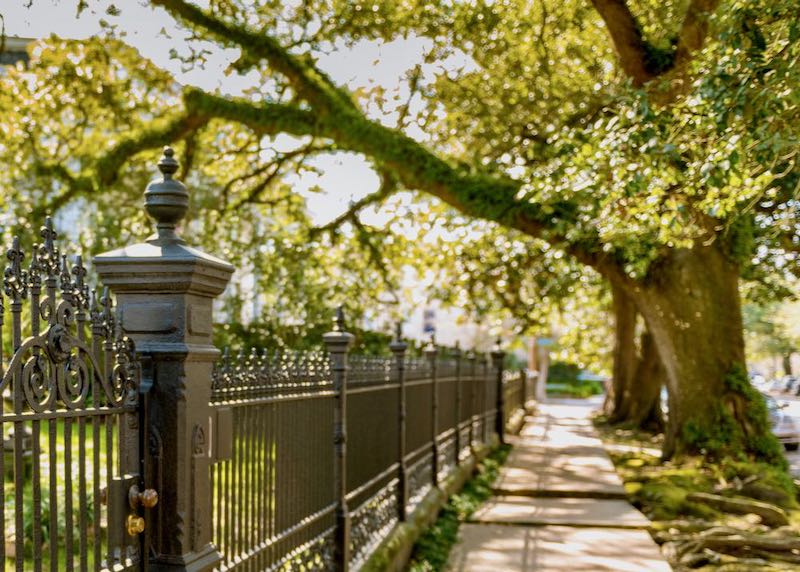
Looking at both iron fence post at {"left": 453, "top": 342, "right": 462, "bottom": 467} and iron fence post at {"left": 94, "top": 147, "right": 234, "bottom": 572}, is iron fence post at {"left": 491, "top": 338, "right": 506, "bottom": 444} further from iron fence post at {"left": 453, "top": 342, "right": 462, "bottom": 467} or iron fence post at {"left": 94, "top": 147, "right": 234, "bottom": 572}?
iron fence post at {"left": 94, "top": 147, "right": 234, "bottom": 572}

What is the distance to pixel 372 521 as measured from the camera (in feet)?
28.6

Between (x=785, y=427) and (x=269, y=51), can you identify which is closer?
(x=269, y=51)

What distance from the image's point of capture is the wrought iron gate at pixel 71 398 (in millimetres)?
3289

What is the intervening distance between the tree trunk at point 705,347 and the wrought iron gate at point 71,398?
13.2 m

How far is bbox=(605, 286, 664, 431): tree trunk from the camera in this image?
2691cm

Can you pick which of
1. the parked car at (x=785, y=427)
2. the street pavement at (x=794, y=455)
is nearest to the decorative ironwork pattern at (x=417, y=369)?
the street pavement at (x=794, y=455)

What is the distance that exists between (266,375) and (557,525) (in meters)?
6.90

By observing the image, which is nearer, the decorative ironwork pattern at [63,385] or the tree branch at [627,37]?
the decorative ironwork pattern at [63,385]

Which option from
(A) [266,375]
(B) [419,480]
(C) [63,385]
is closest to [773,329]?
(B) [419,480]

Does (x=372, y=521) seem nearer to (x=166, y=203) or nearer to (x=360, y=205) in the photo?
(x=166, y=203)

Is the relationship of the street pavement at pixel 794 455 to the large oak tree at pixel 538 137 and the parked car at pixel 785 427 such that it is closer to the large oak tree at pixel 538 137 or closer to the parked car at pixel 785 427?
the parked car at pixel 785 427

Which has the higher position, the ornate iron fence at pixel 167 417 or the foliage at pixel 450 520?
the ornate iron fence at pixel 167 417

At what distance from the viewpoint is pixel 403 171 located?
16.3 m

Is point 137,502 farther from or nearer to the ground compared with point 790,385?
farther from the ground
